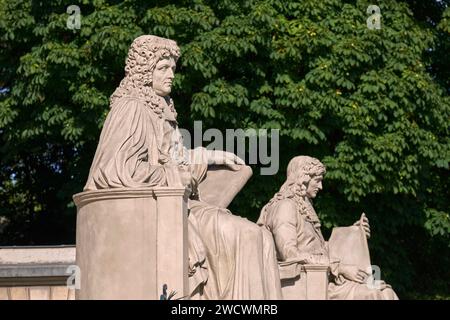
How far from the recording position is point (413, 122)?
24.8 m

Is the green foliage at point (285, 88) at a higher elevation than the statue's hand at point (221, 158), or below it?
higher

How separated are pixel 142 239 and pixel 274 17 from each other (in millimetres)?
11475

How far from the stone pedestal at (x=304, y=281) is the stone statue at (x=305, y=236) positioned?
0.11 meters

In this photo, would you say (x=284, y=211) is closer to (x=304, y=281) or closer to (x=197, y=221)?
(x=304, y=281)

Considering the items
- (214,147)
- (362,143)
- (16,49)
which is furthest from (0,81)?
(362,143)

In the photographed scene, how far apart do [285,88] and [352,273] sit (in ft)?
21.8

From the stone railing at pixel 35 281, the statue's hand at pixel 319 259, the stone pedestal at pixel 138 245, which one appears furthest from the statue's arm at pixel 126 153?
the stone railing at pixel 35 281

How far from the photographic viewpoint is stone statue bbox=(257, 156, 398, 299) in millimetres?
18000

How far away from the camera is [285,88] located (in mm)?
24609

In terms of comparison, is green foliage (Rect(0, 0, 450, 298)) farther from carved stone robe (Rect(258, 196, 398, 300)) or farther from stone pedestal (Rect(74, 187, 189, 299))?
stone pedestal (Rect(74, 187, 189, 299))

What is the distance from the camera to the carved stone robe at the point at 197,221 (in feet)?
Answer: 46.7

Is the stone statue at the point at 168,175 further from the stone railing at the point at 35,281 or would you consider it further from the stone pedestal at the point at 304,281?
the stone railing at the point at 35,281

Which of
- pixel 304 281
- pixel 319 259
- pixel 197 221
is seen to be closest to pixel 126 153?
pixel 197 221
